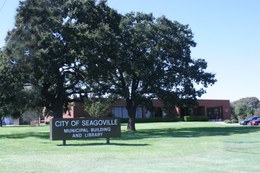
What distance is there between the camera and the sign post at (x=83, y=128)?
21641mm

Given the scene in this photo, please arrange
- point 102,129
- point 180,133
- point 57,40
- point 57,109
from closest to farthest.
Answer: point 102,129 → point 180,133 → point 57,40 → point 57,109

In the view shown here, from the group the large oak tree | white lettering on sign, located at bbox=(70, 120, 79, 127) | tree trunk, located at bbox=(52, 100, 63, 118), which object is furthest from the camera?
tree trunk, located at bbox=(52, 100, 63, 118)

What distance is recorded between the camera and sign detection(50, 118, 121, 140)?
71.0 ft

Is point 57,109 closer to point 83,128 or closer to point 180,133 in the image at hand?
→ point 180,133

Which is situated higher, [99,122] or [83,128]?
[99,122]

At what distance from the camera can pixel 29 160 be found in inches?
558

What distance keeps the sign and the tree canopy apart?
12953 millimetres

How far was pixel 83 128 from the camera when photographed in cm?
2234

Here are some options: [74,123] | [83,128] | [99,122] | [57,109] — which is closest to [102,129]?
[99,122]

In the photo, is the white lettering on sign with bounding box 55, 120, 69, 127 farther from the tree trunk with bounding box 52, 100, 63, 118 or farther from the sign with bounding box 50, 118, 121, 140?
the tree trunk with bounding box 52, 100, 63, 118

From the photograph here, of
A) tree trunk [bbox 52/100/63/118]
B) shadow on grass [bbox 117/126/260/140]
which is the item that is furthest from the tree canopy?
shadow on grass [bbox 117/126/260/140]

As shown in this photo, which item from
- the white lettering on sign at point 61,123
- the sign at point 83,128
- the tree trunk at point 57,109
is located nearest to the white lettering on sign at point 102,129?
the sign at point 83,128

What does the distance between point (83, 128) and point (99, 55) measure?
1484 cm

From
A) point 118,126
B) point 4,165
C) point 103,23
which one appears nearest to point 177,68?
point 103,23
